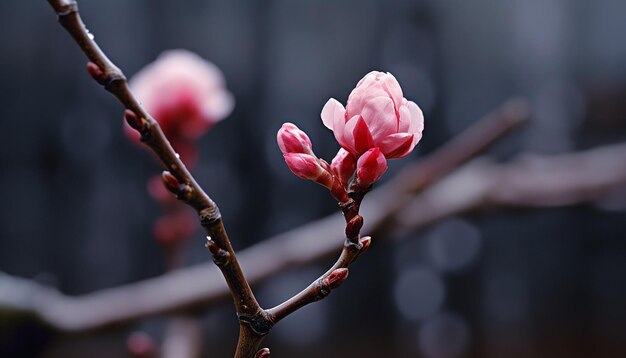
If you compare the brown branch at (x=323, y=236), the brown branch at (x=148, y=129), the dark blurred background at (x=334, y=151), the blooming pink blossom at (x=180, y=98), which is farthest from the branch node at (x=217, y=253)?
the dark blurred background at (x=334, y=151)

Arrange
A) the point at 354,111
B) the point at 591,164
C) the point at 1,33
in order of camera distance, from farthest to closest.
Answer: the point at 1,33 < the point at 591,164 < the point at 354,111

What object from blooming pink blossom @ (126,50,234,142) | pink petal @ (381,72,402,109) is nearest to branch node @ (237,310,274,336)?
pink petal @ (381,72,402,109)

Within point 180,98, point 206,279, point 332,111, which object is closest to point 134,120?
point 332,111

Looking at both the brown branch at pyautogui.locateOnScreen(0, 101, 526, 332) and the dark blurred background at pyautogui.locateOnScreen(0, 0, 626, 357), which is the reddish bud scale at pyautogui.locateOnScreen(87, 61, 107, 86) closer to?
the brown branch at pyautogui.locateOnScreen(0, 101, 526, 332)

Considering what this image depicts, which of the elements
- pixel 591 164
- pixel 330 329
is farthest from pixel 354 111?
pixel 330 329

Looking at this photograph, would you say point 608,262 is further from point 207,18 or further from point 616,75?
point 207,18
